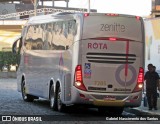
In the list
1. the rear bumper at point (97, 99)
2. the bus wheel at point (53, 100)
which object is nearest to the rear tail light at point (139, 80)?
the rear bumper at point (97, 99)

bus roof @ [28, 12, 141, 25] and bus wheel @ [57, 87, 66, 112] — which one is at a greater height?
bus roof @ [28, 12, 141, 25]

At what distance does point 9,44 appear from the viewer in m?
79.4

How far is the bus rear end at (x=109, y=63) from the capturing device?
17.7 meters

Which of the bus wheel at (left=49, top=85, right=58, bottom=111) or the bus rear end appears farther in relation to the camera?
the bus wheel at (left=49, top=85, right=58, bottom=111)

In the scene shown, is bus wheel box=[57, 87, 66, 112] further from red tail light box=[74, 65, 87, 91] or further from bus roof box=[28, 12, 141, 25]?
bus roof box=[28, 12, 141, 25]

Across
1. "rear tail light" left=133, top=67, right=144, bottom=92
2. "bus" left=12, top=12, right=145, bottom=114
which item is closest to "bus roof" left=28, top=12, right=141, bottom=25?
"bus" left=12, top=12, right=145, bottom=114

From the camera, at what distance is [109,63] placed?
17797 mm

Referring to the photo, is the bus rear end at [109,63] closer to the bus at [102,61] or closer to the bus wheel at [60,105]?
the bus at [102,61]

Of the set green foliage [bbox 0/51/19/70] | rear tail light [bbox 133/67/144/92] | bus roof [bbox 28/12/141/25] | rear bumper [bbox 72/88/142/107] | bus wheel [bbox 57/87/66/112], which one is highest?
bus roof [bbox 28/12/141/25]

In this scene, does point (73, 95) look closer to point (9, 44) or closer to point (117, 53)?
point (117, 53)

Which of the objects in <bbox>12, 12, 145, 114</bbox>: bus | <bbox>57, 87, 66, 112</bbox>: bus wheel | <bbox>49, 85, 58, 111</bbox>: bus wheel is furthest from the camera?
<bbox>49, 85, 58, 111</bbox>: bus wheel

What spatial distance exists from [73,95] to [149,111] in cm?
285

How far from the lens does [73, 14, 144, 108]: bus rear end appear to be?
17719 mm

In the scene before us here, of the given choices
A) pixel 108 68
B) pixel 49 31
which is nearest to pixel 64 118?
pixel 108 68
